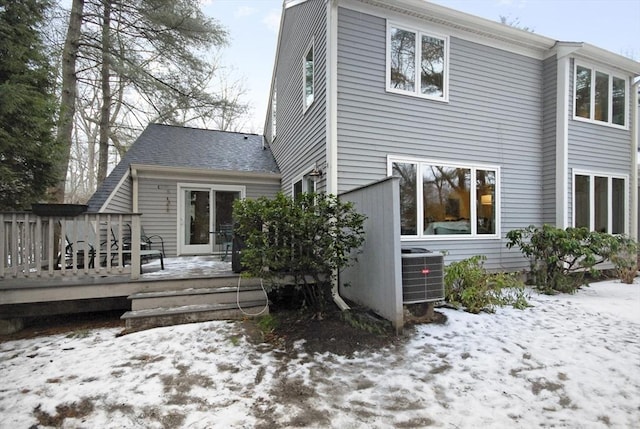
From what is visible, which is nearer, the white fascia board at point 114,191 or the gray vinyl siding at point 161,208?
the white fascia board at point 114,191

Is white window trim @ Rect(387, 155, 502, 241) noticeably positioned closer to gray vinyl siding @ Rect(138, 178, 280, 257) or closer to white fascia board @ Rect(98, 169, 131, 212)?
gray vinyl siding @ Rect(138, 178, 280, 257)

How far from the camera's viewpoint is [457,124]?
606cm

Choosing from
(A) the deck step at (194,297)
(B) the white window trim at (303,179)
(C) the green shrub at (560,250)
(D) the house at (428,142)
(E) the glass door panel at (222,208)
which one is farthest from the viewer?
(E) the glass door panel at (222,208)

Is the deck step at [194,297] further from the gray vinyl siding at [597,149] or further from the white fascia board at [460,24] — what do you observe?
the gray vinyl siding at [597,149]

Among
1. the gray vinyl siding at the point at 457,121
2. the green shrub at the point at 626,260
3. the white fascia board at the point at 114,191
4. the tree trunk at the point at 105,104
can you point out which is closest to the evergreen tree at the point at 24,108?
the white fascia board at the point at 114,191

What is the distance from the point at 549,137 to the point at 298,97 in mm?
5372

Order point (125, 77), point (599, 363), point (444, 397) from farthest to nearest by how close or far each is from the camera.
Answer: point (125, 77), point (599, 363), point (444, 397)

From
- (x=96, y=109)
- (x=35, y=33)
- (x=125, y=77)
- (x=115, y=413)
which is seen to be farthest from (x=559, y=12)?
(x=96, y=109)

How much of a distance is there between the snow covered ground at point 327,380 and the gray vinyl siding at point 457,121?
8.64 feet

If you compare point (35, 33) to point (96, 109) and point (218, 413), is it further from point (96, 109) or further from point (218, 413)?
point (96, 109)

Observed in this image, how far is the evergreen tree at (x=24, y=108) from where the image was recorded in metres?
4.78

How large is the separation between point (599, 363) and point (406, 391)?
6.34 ft

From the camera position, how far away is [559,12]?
11703mm

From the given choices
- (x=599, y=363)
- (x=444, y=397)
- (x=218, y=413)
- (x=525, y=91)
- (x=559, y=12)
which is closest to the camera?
(x=218, y=413)
